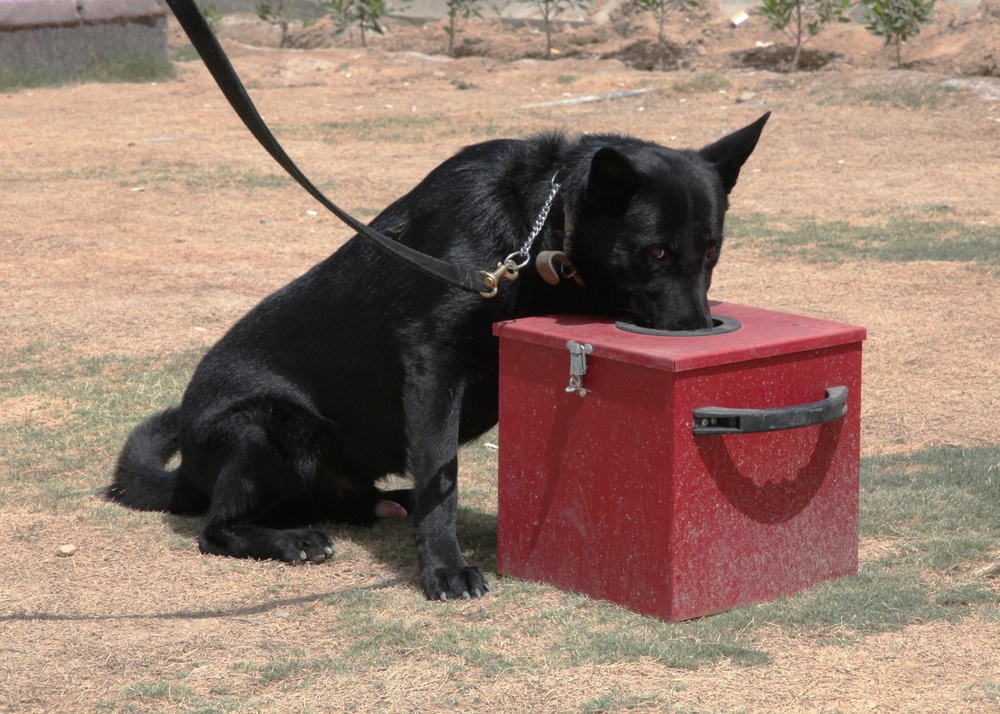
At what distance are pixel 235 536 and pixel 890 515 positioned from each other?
2.00m

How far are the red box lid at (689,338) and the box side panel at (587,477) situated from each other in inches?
1.6

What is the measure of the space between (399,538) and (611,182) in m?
1.39

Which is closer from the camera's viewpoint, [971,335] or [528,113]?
[971,335]

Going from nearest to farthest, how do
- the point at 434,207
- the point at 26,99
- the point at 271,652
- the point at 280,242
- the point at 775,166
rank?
the point at 271,652 < the point at 434,207 < the point at 280,242 < the point at 775,166 < the point at 26,99

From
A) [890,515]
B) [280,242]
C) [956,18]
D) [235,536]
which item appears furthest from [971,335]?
[956,18]

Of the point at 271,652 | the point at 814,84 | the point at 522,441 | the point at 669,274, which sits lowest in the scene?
the point at 271,652

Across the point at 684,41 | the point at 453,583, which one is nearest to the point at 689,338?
the point at 453,583

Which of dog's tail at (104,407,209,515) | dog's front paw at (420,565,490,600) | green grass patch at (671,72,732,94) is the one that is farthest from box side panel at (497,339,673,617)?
green grass patch at (671,72,732,94)

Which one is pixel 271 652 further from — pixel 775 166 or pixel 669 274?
pixel 775 166

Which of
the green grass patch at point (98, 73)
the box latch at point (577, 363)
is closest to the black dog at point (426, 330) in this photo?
the box latch at point (577, 363)

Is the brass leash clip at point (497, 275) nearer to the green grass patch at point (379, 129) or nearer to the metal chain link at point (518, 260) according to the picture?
the metal chain link at point (518, 260)

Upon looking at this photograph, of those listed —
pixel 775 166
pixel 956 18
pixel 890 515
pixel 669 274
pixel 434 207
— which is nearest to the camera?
pixel 669 274

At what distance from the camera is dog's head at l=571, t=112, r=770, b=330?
122 inches

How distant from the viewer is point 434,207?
347cm
